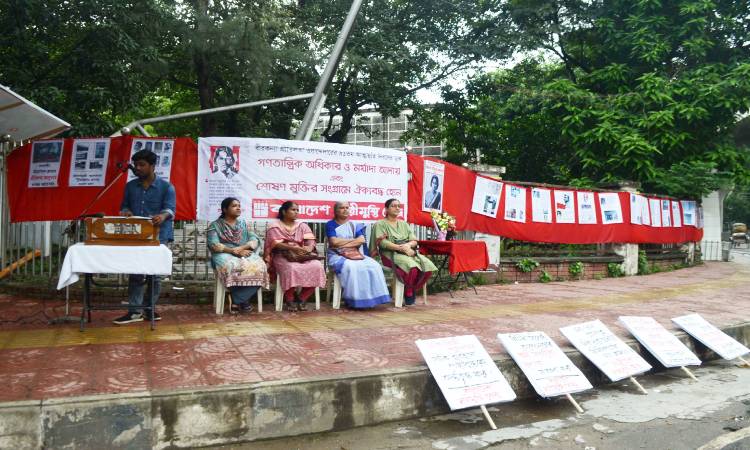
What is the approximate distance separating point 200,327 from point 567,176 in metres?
15.7

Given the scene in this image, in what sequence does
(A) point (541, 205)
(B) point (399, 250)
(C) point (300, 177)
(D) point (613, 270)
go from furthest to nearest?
(D) point (613, 270) < (A) point (541, 205) < (C) point (300, 177) < (B) point (399, 250)

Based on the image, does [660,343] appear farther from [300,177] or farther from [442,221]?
[300,177]

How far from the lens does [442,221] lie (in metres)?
8.56

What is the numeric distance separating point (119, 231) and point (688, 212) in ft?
50.3

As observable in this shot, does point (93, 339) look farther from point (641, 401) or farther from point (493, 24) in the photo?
point (493, 24)

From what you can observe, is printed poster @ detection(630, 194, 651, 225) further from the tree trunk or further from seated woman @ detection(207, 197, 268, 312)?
the tree trunk

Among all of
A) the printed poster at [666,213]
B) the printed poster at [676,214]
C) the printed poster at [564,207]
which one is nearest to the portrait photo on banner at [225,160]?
the printed poster at [564,207]

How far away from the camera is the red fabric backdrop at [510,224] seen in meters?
8.64

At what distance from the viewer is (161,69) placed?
43.8 feet

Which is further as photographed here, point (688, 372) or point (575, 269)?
point (575, 269)

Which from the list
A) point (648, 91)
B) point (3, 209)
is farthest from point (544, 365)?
Result: point (648, 91)

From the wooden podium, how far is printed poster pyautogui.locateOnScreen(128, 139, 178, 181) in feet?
6.15

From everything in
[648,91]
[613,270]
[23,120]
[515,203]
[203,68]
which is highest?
[203,68]

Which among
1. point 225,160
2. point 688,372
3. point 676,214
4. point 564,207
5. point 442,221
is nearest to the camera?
point 688,372
